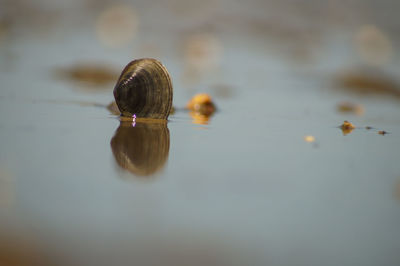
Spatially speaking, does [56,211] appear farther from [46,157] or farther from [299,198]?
[299,198]

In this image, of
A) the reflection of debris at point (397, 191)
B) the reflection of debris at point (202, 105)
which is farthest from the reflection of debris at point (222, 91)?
the reflection of debris at point (397, 191)

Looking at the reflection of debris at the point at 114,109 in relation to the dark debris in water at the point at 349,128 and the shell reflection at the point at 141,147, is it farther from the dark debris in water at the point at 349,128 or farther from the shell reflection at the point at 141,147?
the dark debris in water at the point at 349,128

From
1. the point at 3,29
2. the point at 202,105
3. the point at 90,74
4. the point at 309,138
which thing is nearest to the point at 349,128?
the point at 309,138

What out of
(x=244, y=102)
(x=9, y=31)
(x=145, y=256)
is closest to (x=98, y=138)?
(x=145, y=256)

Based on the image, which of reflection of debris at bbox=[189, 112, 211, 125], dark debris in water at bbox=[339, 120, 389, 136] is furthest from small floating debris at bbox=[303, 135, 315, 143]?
reflection of debris at bbox=[189, 112, 211, 125]

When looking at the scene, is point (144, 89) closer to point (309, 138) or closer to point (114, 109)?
point (114, 109)

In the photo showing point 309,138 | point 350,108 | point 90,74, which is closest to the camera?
point 309,138

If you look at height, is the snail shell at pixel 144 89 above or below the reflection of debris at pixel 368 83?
below
